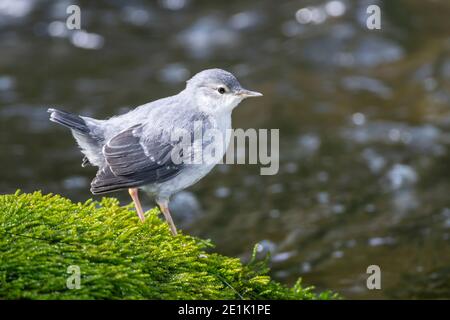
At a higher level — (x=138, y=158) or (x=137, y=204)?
(x=138, y=158)

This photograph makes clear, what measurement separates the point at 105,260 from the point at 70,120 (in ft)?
4.93

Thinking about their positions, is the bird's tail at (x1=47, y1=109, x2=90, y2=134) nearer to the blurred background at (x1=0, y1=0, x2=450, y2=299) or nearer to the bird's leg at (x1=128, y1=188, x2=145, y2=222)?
the bird's leg at (x1=128, y1=188, x2=145, y2=222)

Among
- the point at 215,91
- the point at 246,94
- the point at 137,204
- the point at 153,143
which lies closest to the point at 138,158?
the point at 153,143

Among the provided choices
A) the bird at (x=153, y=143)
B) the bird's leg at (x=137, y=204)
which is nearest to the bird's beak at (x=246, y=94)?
the bird at (x=153, y=143)

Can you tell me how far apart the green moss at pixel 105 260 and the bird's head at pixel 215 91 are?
1.08m

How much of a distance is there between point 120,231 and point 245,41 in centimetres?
890

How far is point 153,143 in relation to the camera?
4.88m

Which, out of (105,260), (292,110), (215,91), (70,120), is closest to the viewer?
(105,260)

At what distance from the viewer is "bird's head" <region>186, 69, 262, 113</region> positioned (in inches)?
201

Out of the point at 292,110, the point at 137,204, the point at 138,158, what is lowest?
the point at 137,204

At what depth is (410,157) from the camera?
9.16m

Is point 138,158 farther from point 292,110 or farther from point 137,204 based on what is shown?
point 292,110

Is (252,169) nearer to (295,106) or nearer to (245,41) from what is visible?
(295,106)

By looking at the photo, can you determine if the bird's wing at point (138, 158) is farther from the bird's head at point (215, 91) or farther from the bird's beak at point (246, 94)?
the bird's beak at point (246, 94)
